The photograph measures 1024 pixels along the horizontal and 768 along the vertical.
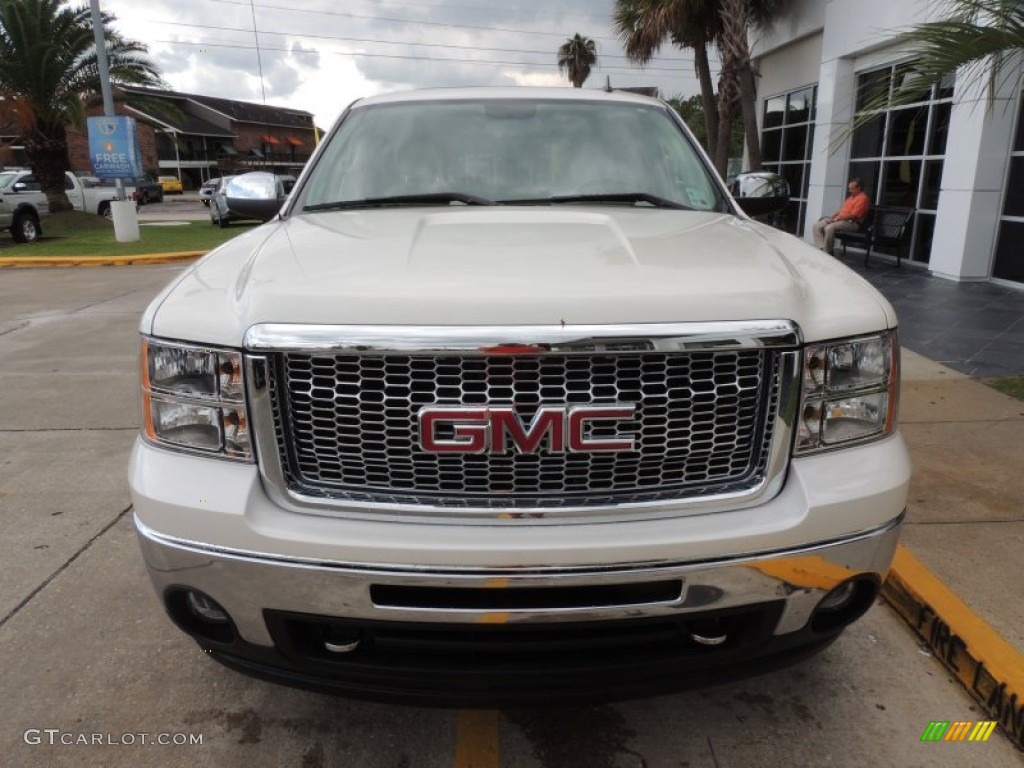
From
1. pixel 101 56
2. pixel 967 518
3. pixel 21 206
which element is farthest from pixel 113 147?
pixel 967 518

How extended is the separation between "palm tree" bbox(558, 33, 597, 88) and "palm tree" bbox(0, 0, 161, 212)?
3093cm

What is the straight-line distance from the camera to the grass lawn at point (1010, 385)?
5462 millimetres

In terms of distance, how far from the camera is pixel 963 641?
262 cm

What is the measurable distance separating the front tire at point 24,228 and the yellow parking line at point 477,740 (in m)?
18.8

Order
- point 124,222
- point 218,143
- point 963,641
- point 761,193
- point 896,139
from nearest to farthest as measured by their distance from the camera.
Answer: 1. point 963,641
2. point 761,193
3. point 896,139
4. point 124,222
5. point 218,143

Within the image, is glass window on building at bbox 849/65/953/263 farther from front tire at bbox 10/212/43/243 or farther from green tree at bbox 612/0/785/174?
front tire at bbox 10/212/43/243

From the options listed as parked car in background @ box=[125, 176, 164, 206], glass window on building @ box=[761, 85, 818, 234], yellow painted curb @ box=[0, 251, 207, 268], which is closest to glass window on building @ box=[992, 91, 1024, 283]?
glass window on building @ box=[761, 85, 818, 234]

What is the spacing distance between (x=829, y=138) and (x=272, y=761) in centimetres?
1413

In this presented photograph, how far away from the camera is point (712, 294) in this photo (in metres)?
1.86

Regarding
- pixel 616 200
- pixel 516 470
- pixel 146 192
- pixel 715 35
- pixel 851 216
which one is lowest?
pixel 146 192

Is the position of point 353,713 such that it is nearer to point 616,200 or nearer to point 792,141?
point 616,200

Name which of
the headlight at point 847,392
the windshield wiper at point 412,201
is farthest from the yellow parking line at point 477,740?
the windshield wiper at point 412,201

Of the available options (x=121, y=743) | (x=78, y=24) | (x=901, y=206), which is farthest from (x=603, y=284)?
(x=78, y=24)

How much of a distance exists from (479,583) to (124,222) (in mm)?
18003
